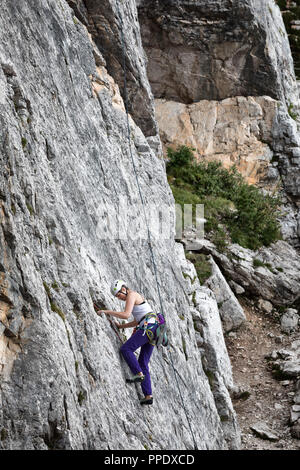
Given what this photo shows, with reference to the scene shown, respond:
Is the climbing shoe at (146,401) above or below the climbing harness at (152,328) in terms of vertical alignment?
below

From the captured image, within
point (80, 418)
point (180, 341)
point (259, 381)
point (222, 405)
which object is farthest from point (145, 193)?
point (80, 418)

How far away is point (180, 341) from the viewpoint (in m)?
12.4

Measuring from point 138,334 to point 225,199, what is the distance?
1484 cm

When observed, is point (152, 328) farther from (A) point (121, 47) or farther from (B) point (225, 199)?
(B) point (225, 199)

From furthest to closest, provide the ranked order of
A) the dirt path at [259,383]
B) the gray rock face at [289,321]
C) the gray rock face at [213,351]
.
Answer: the gray rock face at [289,321], the dirt path at [259,383], the gray rock face at [213,351]

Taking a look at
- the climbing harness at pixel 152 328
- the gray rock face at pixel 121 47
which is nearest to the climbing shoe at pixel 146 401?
the climbing harness at pixel 152 328

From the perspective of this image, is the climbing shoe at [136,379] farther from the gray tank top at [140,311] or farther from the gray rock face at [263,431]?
the gray rock face at [263,431]

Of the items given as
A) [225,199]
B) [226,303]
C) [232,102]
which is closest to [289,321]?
[226,303]

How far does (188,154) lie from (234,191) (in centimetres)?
270

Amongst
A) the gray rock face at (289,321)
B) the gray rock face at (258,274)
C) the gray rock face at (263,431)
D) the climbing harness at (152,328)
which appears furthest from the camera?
the gray rock face at (258,274)

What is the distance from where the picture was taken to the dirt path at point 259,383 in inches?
556

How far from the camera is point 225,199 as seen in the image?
2264 centimetres

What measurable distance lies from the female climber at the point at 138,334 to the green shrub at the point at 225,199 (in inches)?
467
